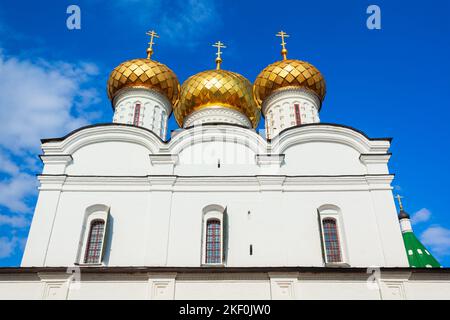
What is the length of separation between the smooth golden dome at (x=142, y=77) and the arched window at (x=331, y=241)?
727cm

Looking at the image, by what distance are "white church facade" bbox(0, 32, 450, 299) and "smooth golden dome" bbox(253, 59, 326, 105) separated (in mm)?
3139

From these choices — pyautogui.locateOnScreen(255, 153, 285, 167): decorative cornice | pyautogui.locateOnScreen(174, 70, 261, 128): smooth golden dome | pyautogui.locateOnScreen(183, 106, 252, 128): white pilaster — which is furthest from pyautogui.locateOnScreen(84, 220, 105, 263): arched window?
pyautogui.locateOnScreen(174, 70, 261, 128): smooth golden dome

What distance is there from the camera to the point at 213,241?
9922 mm

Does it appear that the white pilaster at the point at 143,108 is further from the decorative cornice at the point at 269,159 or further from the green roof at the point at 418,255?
the green roof at the point at 418,255

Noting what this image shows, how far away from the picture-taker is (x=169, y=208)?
33.2 ft

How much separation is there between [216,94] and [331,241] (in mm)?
7069

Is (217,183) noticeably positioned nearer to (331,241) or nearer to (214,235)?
(214,235)

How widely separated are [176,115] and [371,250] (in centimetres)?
899

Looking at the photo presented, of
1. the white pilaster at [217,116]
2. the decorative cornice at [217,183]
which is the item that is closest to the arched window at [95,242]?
the decorative cornice at [217,183]

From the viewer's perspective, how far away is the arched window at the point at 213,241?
9663 millimetres

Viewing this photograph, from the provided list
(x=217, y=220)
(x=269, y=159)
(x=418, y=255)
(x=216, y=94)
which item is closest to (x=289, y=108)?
(x=216, y=94)
